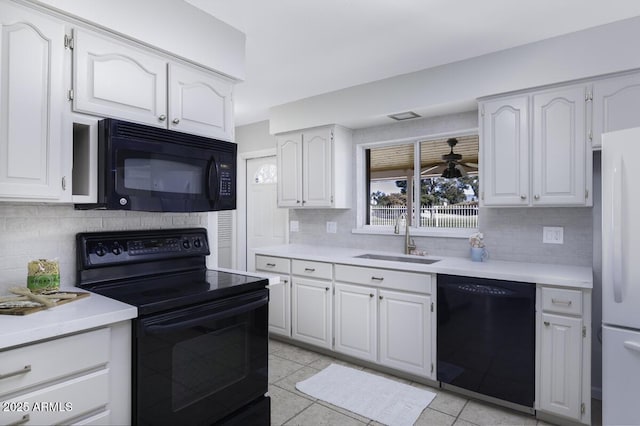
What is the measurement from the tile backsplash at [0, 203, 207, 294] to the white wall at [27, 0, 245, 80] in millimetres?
906

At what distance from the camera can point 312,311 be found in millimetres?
3359

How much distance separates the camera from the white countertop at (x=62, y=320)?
1190mm

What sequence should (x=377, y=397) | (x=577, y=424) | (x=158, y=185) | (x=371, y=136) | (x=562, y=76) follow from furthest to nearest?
1. (x=371, y=136)
2. (x=377, y=397)
3. (x=562, y=76)
4. (x=577, y=424)
5. (x=158, y=185)

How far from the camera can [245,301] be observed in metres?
1.89

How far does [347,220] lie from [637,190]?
2.49 meters

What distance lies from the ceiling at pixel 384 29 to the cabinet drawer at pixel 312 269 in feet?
5.32

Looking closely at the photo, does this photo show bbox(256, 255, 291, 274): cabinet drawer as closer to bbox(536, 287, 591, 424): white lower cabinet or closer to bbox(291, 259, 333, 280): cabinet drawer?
bbox(291, 259, 333, 280): cabinet drawer

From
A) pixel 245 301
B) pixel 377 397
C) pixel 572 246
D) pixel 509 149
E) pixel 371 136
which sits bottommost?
pixel 377 397

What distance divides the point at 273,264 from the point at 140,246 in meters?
1.67

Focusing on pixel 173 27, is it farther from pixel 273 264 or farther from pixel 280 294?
pixel 280 294

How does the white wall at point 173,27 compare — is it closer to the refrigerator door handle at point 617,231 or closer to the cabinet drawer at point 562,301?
the refrigerator door handle at point 617,231

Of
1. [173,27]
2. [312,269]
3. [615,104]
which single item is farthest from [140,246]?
[615,104]

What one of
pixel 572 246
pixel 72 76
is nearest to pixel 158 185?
pixel 72 76

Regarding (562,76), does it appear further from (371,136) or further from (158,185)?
(158,185)
